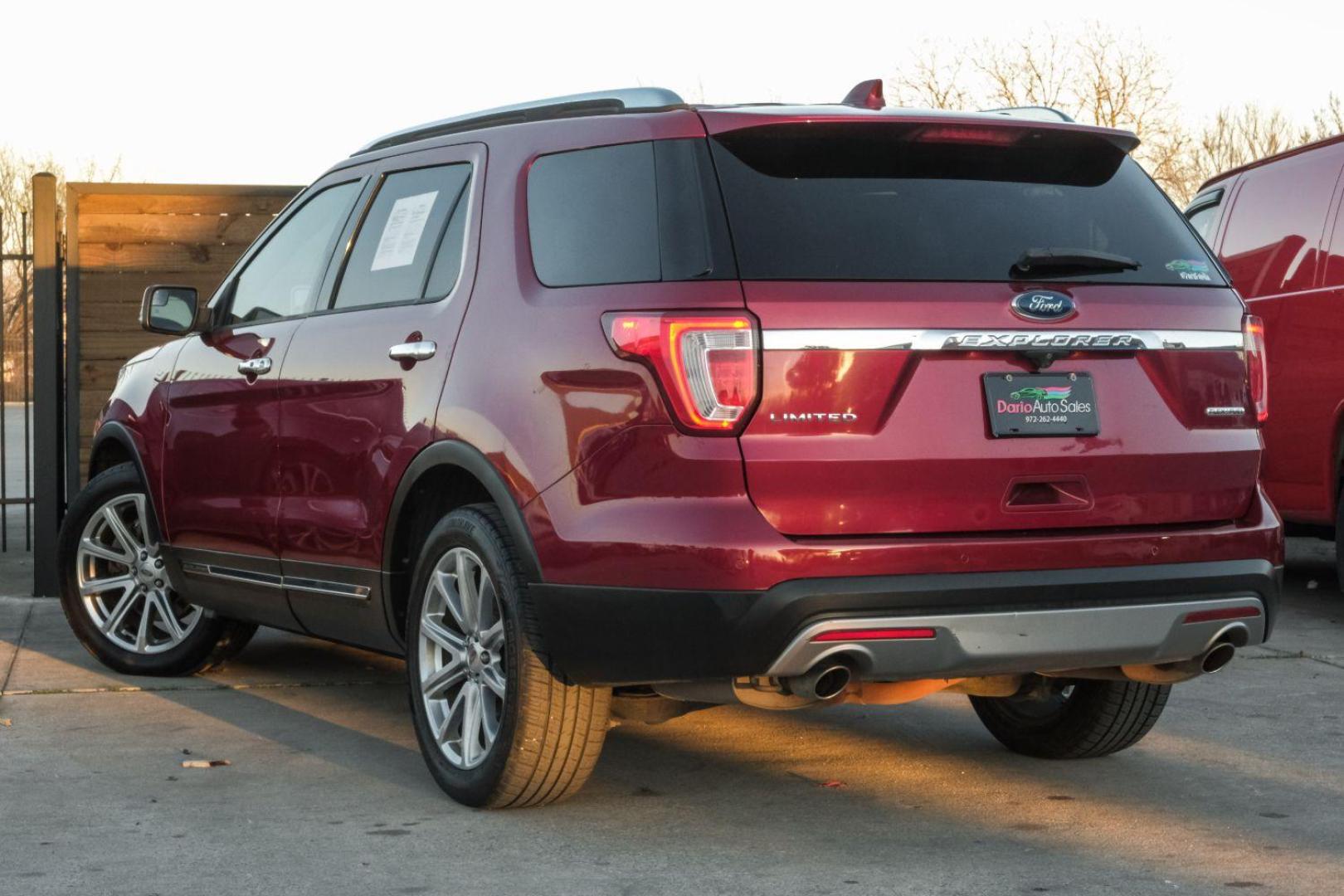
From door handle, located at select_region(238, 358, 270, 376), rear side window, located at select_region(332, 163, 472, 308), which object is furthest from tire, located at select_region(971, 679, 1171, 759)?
door handle, located at select_region(238, 358, 270, 376)

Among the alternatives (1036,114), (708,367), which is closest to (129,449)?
(708,367)

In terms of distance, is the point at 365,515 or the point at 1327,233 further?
the point at 1327,233

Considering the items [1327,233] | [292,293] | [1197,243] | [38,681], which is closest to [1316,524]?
[1327,233]

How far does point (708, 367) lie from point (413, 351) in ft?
3.95

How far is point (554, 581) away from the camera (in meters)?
4.43

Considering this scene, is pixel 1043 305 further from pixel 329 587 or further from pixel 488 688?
pixel 329 587

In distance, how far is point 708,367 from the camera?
416 centimetres

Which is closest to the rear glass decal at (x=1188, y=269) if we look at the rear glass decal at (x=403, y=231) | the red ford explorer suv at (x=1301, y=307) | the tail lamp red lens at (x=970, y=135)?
the tail lamp red lens at (x=970, y=135)

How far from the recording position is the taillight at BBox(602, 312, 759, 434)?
13.6 ft

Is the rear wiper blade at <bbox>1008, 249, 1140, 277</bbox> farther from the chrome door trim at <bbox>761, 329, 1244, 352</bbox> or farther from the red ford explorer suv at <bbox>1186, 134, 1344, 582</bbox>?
the red ford explorer suv at <bbox>1186, 134, 1344, 582</bbox>

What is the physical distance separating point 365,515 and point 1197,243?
2.43m

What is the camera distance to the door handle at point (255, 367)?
5984 millimetres

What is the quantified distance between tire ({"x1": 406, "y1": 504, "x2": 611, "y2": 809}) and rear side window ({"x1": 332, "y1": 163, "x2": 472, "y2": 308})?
2.42 ft

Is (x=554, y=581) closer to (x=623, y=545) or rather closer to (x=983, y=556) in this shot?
(x=623, y=545)
